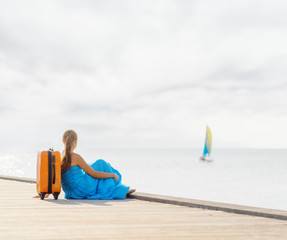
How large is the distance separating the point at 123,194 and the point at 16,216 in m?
1.91

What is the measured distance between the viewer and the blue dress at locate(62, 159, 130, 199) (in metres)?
6.12

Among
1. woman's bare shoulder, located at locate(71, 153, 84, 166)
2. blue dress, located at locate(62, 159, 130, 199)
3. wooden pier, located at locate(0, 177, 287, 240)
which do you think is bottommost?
wooden pier, located at locate(0, 177, 287, 240)

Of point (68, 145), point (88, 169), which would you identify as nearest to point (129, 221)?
point (88, 169)

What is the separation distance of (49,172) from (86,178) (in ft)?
1.82

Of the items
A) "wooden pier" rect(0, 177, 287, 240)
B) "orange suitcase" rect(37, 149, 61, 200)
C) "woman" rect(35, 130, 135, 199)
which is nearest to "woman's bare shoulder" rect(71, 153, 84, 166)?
"woman" rect(35, 130, 135, 199)

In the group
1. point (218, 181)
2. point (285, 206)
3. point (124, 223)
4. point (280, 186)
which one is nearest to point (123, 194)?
point (124, 223)

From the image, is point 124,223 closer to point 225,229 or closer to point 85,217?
point 85,217

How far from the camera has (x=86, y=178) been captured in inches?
242

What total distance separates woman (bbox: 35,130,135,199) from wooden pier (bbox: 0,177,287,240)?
26 centimetres

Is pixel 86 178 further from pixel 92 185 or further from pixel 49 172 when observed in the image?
pixel 49 172

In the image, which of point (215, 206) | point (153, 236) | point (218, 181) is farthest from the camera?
point (218, 181)

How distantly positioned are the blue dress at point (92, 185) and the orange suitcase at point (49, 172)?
0.26 meters

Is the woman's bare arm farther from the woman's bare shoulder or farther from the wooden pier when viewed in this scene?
the wooden pier

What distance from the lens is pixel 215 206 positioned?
5.11 metres
